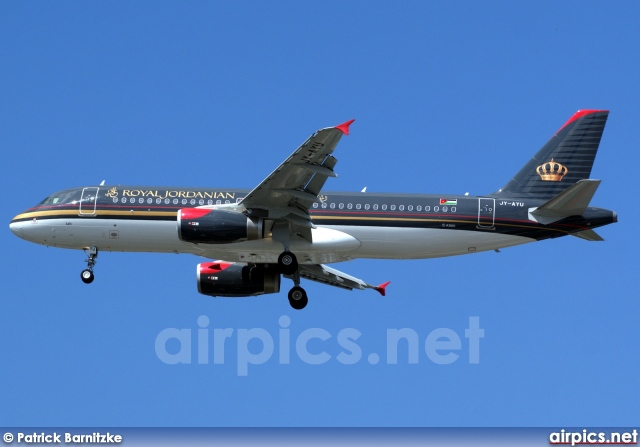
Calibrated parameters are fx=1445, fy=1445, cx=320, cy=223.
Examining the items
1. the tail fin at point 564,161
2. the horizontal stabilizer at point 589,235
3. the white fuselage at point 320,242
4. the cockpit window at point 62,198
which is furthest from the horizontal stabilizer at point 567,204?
the cockpit window at point 62,198

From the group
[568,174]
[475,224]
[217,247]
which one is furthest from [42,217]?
[568,174]

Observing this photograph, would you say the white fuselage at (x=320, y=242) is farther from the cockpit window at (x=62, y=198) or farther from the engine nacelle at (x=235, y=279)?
the engine nacelle at (x=235, y=279)

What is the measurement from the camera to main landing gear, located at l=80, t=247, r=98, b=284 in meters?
68.3

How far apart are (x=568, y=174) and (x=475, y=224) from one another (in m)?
5.49

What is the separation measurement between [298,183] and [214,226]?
13.7 feet

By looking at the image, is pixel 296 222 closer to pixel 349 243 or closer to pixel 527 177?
pixel 349 243

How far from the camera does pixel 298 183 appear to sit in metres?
63.1

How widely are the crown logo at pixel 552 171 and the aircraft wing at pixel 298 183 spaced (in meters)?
10.9

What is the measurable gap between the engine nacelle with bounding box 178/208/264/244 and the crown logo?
1413cm

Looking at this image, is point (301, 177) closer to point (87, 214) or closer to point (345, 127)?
point (345, 127)

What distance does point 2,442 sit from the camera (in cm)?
5634

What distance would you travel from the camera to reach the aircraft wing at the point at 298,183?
60.0m

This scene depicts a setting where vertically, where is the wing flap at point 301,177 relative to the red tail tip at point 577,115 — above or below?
below

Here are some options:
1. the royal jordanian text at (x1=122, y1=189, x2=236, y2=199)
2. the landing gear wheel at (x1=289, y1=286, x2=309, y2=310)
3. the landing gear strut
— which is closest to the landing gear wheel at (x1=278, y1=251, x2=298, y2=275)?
the landing gear strut
